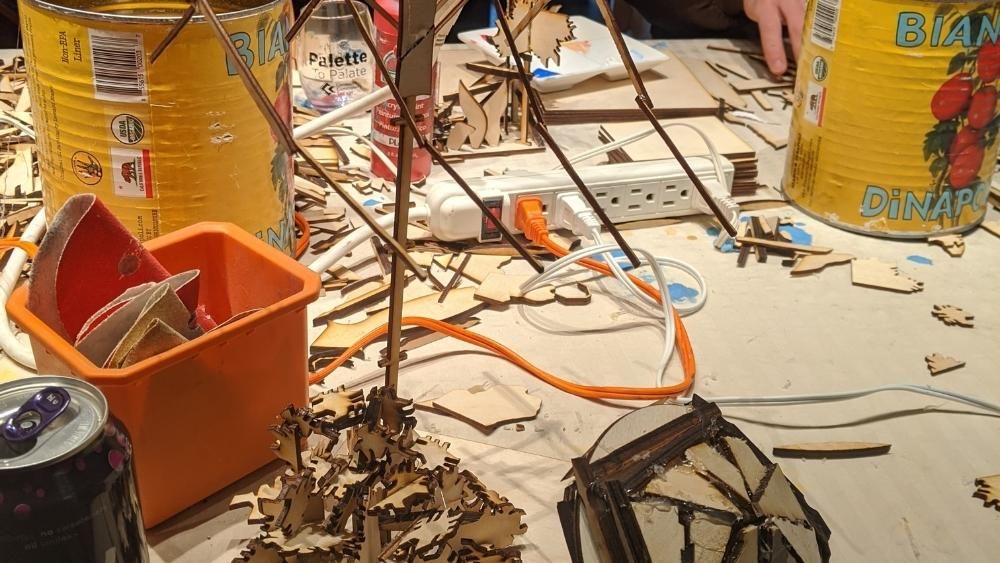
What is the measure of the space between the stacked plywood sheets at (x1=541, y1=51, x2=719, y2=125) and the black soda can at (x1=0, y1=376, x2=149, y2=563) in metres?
0.83

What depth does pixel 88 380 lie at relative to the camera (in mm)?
531

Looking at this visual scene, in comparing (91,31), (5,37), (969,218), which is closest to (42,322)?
(91,31)

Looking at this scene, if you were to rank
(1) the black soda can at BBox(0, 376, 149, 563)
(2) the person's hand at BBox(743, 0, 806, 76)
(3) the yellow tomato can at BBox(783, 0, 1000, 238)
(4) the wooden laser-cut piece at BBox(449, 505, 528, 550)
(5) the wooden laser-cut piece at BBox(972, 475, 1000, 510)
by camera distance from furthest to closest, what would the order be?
(2) the person's hand at BBox(743, 0, 806, 76) < (3) the yellow tomato can at BBox(783, 0, 1000, 238) < (5) the wooden laser-cut piece at BBox(972, 475, 1000, 510) < (4) the wooden laser-cut piece at BBox(449, 505, 528, 550) < (1) the black soda can at BBox(0, 376, 149, 563)

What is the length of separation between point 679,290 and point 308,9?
52 centimetres

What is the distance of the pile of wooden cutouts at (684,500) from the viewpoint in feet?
1.82

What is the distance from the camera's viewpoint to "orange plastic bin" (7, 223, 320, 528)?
557 millimetres

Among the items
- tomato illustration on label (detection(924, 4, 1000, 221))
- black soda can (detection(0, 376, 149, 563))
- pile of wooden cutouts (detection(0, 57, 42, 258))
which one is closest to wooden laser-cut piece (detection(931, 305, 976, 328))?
tomato illustration on label (detection(924, 4, 1000, 221))

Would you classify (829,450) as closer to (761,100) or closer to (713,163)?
(713,163)

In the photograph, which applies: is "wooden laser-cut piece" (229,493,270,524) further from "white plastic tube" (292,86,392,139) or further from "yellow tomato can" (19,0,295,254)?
"white plastic tube" (292,86,392,139)

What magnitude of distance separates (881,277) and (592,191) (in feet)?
0.94

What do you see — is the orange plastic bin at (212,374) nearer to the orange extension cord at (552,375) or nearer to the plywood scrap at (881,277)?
the orange extension cord at (552,375)

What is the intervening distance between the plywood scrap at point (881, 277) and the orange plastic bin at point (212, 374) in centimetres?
55

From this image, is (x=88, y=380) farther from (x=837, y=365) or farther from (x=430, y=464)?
A: (x=837, y=365)

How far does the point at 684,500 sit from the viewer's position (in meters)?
0.58
